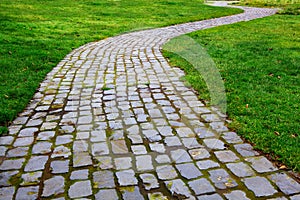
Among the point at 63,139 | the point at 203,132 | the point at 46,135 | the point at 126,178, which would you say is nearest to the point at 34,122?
the point at 46,135

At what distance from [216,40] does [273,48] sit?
150 centimetres

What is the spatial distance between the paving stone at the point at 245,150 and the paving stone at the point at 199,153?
1.07 ft

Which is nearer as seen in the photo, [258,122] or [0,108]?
[258,122]

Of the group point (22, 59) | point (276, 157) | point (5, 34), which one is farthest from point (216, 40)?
point (276, 157)

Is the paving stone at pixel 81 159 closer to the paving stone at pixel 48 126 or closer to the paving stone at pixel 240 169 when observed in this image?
the paving stone at pixel 48 126

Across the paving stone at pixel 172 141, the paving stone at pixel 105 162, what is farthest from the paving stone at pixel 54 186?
the paving stone at pixel 172 141

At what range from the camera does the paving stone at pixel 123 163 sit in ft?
9.91

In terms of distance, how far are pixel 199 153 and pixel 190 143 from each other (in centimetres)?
21

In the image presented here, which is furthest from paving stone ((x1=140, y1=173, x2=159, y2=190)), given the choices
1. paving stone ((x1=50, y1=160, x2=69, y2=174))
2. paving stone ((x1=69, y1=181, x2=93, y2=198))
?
paving stone ((x1=50, y1=160, x2=69, y2=174))

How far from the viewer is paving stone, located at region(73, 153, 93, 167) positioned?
3057 millimetres

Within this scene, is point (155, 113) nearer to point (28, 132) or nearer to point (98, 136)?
point (98, 136)

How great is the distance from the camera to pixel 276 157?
3.18 metres

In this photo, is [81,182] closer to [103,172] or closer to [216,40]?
[103,172]

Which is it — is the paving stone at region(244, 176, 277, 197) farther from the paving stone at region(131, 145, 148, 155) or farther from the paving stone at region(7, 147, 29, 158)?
the paving stone at region(7, 147, 29, 158)
